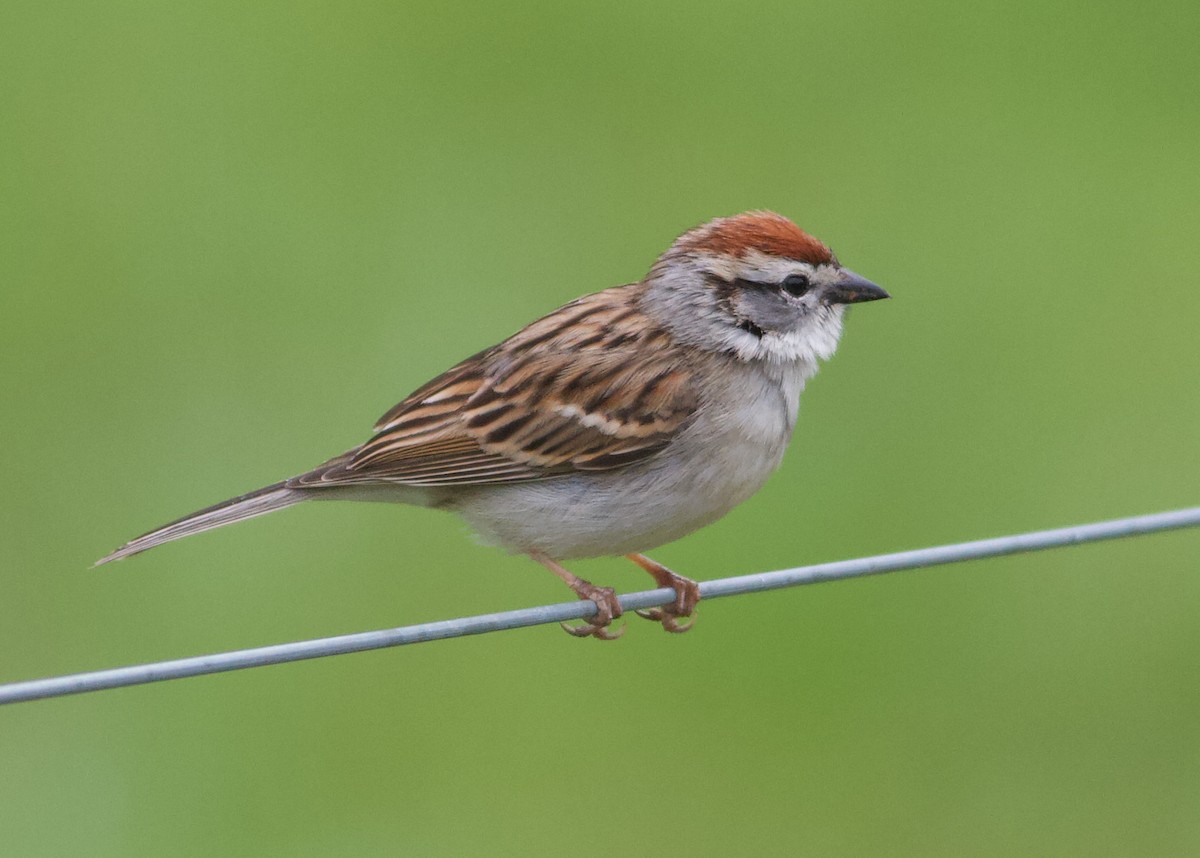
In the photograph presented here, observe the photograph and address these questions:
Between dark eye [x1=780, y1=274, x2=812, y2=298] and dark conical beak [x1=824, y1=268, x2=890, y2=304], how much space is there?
0.22ft

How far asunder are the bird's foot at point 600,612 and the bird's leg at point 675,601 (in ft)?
0.50

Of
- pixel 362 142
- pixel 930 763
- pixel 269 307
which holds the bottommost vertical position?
pixel 930 763

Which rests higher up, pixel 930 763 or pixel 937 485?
pixel 937 485

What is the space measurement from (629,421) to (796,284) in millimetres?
645

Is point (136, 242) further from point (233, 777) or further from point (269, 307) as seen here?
point (233, 777)

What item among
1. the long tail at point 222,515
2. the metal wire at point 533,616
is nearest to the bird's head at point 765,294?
the metal wire at point 533,616

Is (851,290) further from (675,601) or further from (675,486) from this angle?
(675,601)

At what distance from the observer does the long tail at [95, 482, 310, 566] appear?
224 inches

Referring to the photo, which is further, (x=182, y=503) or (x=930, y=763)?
(x=182, y=503)

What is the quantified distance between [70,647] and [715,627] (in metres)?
2.44

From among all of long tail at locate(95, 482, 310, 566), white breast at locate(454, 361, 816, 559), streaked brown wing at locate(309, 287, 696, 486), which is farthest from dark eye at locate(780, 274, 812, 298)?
long tail at locate(95, 482, 310, 566)

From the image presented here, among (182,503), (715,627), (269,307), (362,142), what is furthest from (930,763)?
(362,142)

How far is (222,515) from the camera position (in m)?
5.83

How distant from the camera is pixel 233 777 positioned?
23.6ft
